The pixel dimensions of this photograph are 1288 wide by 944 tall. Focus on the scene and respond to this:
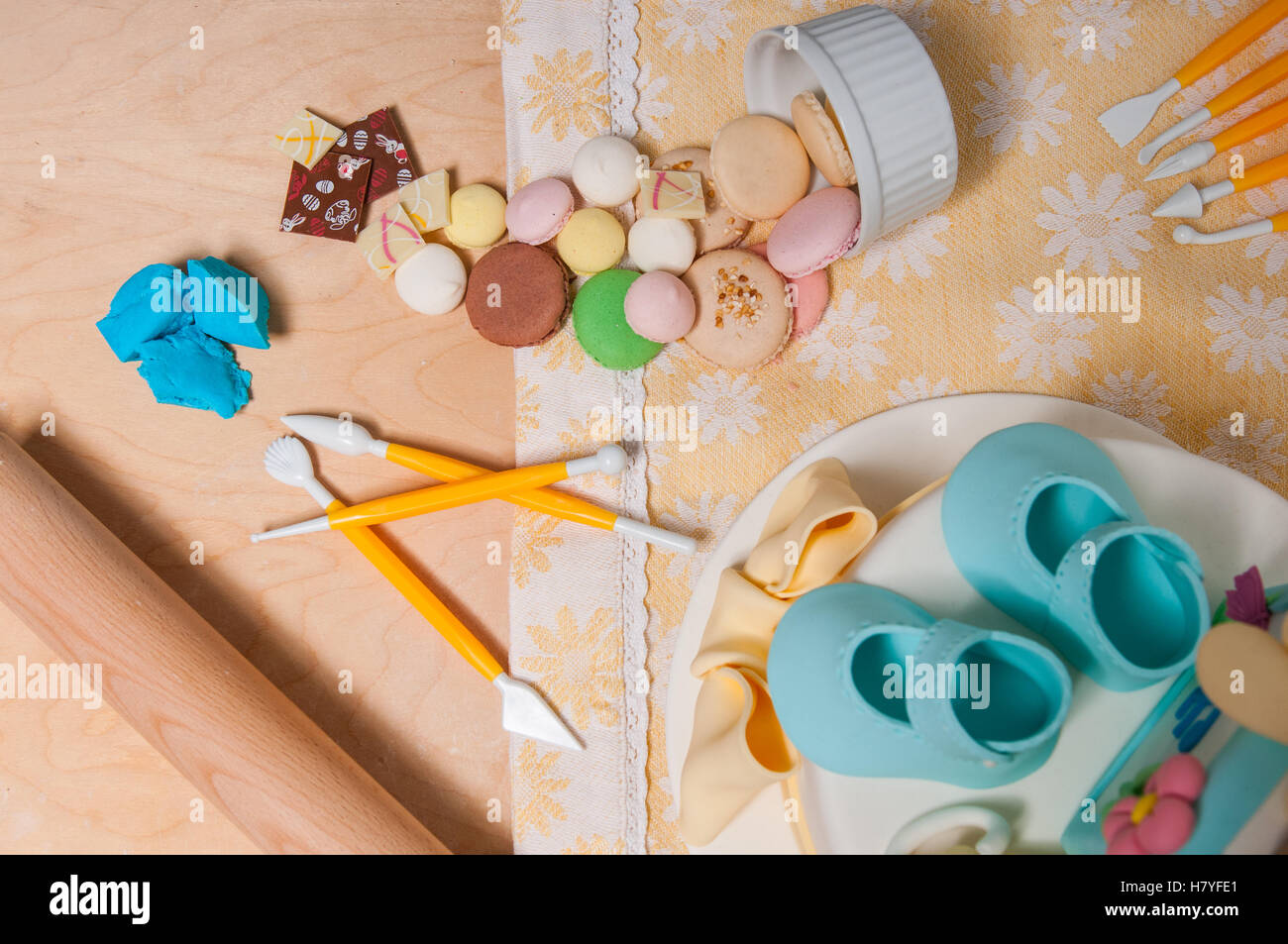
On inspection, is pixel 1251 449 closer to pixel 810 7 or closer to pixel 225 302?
pixel 810 7

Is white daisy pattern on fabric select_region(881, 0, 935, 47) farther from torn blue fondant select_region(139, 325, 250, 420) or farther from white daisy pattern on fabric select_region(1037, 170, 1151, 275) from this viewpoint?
torn blue fondant select_region(139, 325, 250, 420)

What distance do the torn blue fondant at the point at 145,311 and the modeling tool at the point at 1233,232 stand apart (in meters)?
0.64

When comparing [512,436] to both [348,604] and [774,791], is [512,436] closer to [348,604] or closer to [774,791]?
[348,604]

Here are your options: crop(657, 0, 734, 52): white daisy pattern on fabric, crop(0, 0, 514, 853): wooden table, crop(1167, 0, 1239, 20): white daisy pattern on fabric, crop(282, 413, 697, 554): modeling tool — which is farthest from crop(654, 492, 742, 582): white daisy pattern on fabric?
crop(1167, 0, 1239, 20): white daisy pattern on fabric

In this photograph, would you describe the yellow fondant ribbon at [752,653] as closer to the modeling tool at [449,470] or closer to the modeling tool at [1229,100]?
the modeling tool at [449,470]

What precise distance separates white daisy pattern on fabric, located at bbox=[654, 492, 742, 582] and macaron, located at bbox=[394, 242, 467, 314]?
20 cm

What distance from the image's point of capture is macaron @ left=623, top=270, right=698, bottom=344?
1.80 ft

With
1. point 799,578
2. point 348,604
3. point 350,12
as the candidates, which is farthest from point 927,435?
point 350,12

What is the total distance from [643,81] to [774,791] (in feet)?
1.54

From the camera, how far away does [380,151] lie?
60 centimetres

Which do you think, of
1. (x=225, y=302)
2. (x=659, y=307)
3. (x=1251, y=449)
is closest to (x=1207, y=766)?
(x=1251, y=449)

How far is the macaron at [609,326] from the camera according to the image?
1.85 ft

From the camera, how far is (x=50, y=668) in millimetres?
558

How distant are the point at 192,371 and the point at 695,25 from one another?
0.41m
